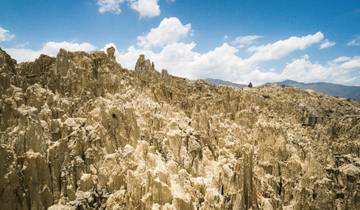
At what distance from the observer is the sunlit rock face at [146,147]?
4597cm

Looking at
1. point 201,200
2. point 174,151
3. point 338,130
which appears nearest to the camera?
point 201,200

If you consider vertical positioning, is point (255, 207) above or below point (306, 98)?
below

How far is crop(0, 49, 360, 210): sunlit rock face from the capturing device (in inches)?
1810

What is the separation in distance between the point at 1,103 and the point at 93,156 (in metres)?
14.1

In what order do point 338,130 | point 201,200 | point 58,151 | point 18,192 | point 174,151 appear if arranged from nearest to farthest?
point 18,192 → point 58,151 → point 201,200 → point 174,151 → point 338,130

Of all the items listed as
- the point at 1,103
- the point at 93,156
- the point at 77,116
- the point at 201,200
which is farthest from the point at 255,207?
the point at 1,103

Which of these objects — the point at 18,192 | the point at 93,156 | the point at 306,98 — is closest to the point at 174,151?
the point at 93,156

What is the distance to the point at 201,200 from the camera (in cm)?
5128

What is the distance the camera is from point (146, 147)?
172 feet

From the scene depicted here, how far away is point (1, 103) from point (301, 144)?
62803 mm

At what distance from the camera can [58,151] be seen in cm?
4753

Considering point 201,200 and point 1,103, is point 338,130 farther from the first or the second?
point 1,103

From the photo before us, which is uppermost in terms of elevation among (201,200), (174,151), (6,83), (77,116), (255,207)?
(6,83)

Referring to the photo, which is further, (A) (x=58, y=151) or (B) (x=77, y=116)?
(B) (x=77, y=116)
